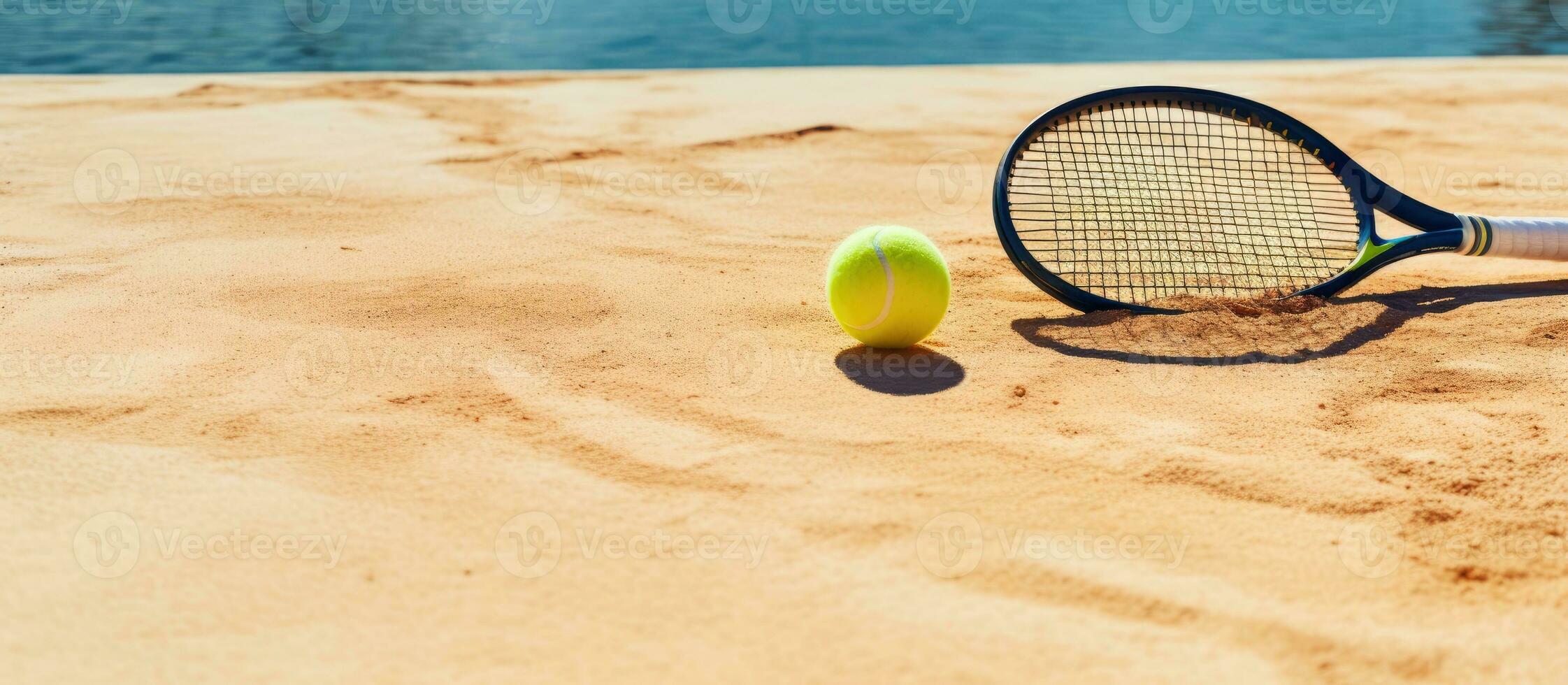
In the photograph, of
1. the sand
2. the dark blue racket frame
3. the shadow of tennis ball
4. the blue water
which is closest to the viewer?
the sand

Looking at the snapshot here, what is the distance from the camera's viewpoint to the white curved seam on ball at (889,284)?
7.85 ft

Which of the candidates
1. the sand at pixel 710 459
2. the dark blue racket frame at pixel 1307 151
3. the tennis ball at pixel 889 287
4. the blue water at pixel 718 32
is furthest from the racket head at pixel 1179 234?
the blue water at pixel 718 32

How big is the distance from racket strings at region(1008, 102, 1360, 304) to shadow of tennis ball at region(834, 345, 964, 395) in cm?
40

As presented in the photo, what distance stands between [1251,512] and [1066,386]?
56 cm

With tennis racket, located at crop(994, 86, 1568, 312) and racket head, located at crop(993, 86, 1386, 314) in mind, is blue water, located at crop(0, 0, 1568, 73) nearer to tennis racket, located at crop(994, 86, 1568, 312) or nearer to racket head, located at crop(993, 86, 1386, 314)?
racket head, located at crop(993, 86, 1386, 314)

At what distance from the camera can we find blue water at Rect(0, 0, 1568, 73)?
29.3 feet

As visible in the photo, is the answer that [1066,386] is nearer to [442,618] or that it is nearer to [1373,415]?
[1373,415]

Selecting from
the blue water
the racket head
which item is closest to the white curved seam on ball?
the racket head

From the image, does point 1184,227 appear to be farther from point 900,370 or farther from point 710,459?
point 710,459

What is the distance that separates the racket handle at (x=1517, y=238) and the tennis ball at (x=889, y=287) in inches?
54.1

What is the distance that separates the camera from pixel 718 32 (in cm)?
1094

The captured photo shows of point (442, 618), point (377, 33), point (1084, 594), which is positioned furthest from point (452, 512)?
point (377, 33)

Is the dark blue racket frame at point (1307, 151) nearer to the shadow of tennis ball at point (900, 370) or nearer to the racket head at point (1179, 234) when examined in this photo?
the racket head at point (1179, 234)

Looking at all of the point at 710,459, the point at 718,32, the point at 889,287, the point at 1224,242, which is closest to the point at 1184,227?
the point at 1224,242
